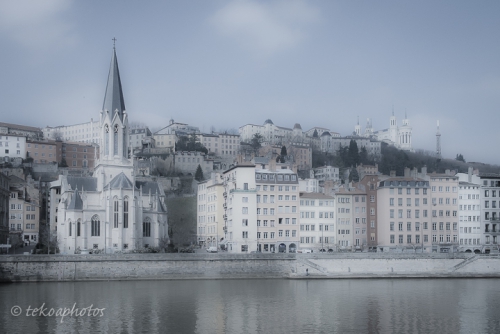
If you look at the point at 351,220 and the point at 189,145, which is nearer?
the point at 351,220

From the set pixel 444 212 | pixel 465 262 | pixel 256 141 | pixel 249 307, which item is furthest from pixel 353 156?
pixel 249 307

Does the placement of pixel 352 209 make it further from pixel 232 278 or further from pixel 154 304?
pixel 154 304

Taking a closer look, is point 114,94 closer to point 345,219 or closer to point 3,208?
point 3,208

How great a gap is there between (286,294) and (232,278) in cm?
1360

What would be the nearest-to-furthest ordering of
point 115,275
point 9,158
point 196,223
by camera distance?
1. point 115,275
2. point 196,223
3. point 9,158

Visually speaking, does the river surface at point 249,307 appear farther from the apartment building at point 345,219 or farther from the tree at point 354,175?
the tree at point 354,175

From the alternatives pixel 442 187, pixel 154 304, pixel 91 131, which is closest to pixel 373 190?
pixel 442 187

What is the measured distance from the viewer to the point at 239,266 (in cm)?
6994

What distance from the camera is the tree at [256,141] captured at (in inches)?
7053

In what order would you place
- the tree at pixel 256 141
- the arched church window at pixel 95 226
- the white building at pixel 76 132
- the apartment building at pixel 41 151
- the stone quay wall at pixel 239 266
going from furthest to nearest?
the tree at pixel 256 141 < the white building at pixel 76 132 < the apartment building at pixel 41 151 < the arched church window at pixel 95 226 < the stone quay wall at pixel 239 266

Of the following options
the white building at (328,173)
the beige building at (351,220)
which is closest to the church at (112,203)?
the beige building at (351,220)

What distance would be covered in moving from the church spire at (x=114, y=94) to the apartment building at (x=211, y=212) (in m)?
16.7

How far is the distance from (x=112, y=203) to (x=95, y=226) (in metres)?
3.65

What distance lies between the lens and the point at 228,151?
175m
